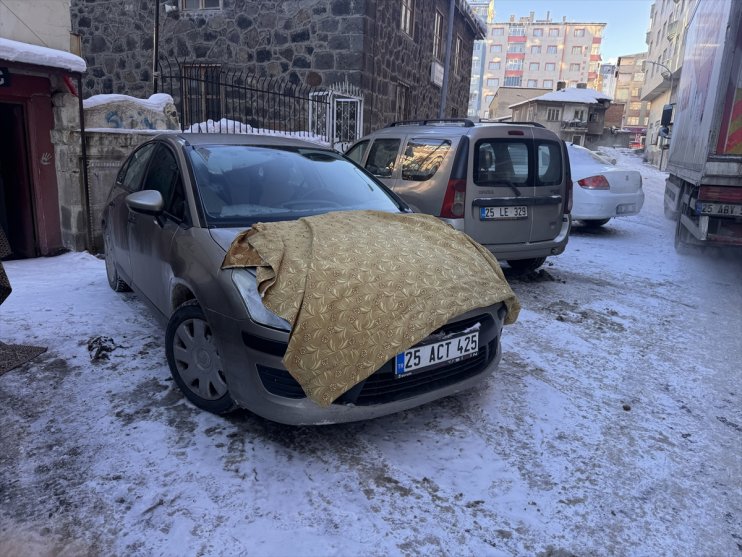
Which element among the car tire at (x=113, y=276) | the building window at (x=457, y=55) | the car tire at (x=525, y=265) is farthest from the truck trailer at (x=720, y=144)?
the building window at (x=457, y=55)

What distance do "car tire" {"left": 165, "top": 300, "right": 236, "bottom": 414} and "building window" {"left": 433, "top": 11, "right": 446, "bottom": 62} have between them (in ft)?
53.8

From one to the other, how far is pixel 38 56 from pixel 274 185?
409cm

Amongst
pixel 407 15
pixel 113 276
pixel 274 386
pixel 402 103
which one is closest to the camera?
pixel 274 386

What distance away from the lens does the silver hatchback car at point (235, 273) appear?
2.74m

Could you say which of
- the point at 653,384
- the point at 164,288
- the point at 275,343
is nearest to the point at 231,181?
the point at 164,288

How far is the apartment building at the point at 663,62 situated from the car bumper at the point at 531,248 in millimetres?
35134

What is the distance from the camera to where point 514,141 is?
5867mm

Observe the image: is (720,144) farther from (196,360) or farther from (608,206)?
(196,360)

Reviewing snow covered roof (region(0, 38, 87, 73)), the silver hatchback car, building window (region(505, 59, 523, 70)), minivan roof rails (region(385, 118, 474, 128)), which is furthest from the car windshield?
building window (region(505, 59, 523, 70))

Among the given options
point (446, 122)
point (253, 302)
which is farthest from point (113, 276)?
point (446, 122)

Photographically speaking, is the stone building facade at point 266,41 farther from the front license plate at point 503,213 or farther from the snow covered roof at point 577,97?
the snow covered roof at point 577,97

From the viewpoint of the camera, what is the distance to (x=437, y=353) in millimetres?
2941

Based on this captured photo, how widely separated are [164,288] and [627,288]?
548 centimetres

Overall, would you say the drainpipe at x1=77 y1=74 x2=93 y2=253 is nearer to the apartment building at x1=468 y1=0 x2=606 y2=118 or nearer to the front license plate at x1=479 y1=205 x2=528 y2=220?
the front license plate at x1=479 y1=205 x2=528 y2=220
